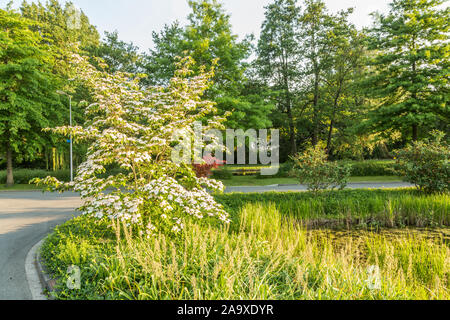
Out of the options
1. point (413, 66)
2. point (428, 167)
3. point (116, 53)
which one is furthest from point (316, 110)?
point (116, 53)

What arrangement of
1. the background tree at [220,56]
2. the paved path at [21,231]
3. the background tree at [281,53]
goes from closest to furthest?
the paved path at [21,231] < the background tree at [220,56] < the background tree at [281,53]

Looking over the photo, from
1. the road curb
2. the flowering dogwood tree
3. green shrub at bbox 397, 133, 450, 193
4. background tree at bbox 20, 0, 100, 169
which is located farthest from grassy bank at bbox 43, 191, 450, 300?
background tree at bbox 20, 0, 100, 169

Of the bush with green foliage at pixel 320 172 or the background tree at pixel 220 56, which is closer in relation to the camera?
the bush with green foliage at pixel 320 172

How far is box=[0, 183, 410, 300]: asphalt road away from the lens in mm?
4117

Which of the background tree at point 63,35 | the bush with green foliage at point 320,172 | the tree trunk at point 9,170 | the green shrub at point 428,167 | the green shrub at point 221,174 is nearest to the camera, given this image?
the bush with green foliage at point 320,172

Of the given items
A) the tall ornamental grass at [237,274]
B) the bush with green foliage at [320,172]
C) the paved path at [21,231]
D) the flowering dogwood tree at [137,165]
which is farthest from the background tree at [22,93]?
the bush with green foliage at [320,172]

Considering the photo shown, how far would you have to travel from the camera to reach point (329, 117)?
1059 inches

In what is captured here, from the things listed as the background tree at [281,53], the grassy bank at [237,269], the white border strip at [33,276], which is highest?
the background tree at [281,53]

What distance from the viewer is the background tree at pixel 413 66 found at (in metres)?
17.2

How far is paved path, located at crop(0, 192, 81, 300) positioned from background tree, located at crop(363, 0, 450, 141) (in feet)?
67.5

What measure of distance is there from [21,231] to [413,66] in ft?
79.6

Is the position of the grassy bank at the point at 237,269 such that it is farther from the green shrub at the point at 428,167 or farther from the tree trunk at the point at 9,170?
the tree trunk at the point at 9,170

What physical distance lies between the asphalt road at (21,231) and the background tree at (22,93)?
31.0 ft
